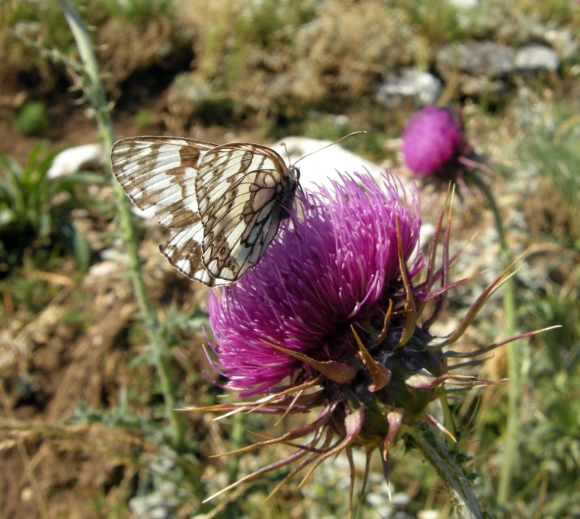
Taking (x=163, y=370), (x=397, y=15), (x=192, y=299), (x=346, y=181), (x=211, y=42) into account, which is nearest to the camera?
(x=346, y=181)

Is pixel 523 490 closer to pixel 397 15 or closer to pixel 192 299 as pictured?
pixel 192 299

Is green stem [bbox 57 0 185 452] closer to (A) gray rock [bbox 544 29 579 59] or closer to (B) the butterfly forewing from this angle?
(B) the butterfly forewing

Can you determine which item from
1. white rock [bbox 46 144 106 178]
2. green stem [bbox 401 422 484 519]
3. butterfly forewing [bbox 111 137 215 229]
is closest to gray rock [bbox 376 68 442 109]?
white rock [bbox 46 144 106 178]

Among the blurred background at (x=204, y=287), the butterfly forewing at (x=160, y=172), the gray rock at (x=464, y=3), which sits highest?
the gray rock at (x=464, y=3)

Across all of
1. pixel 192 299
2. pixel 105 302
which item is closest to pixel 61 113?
pixel 105 302

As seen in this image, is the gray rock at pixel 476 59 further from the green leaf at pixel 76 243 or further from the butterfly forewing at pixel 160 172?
the butterfly forewing at pixel 160 172

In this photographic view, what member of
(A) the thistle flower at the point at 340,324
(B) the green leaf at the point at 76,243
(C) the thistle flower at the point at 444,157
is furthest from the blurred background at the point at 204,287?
(A) the thistle flower at the point at 340,324
